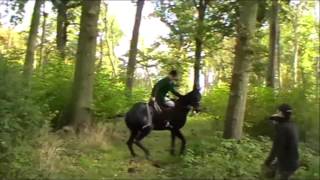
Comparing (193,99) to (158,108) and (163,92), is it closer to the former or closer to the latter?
(163,92)

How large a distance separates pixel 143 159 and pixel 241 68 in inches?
136

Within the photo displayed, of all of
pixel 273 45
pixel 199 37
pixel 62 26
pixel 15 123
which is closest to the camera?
pixel 15 123

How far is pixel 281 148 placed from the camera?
1074 cm

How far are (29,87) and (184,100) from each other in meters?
4.63

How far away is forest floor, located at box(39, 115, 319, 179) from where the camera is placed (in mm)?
12516

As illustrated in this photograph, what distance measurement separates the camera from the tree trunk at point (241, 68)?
14742 mm

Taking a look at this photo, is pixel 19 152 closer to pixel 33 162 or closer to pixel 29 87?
pixel 33 162

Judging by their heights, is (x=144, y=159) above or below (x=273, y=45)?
below

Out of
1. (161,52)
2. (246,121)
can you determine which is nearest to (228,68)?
(161,52)

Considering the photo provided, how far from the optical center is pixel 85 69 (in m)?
17.5

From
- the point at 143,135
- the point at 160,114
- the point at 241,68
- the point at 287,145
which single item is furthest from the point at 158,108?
the point at 287,145

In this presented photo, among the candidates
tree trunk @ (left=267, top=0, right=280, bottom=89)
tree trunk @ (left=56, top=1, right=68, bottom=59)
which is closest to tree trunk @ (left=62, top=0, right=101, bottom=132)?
tree trunk @ (left=267, top=0, right=280, bottom=89)

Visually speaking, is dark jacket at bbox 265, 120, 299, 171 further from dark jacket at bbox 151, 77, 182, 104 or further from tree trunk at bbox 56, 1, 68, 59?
tree trunk at bbox 56, 1, 68, 59

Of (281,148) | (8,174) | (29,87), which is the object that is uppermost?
(29,87)
